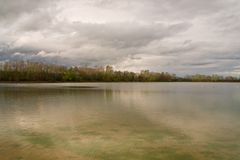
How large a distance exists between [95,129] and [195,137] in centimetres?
500

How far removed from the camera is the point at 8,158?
8359mm

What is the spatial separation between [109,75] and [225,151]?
145485mm

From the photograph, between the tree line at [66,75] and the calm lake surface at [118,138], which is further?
the tree line at [66,75]

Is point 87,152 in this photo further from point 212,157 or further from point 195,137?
point 195,137

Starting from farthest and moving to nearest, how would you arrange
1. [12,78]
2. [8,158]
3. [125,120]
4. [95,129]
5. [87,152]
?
[12,78], [125,120], [95,129], [87,152], [8,158]

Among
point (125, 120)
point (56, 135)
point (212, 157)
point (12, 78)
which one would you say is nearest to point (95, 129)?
point (56, 135)

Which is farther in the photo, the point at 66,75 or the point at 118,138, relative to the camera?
the point at 66,75

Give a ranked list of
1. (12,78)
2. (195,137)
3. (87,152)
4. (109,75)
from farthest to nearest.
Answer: (109,75)
(12,78)
(195,137)
(87,152)

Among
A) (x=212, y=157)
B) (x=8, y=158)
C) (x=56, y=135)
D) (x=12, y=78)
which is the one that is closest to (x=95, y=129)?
(x=56, y=135)

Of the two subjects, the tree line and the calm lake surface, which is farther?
the tree line

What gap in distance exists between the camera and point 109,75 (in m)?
154

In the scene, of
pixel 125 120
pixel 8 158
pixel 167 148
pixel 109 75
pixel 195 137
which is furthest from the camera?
pixel 109 75

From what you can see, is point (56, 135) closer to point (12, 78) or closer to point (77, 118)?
point (77, 118)

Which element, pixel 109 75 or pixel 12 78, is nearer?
pixel 12 78
